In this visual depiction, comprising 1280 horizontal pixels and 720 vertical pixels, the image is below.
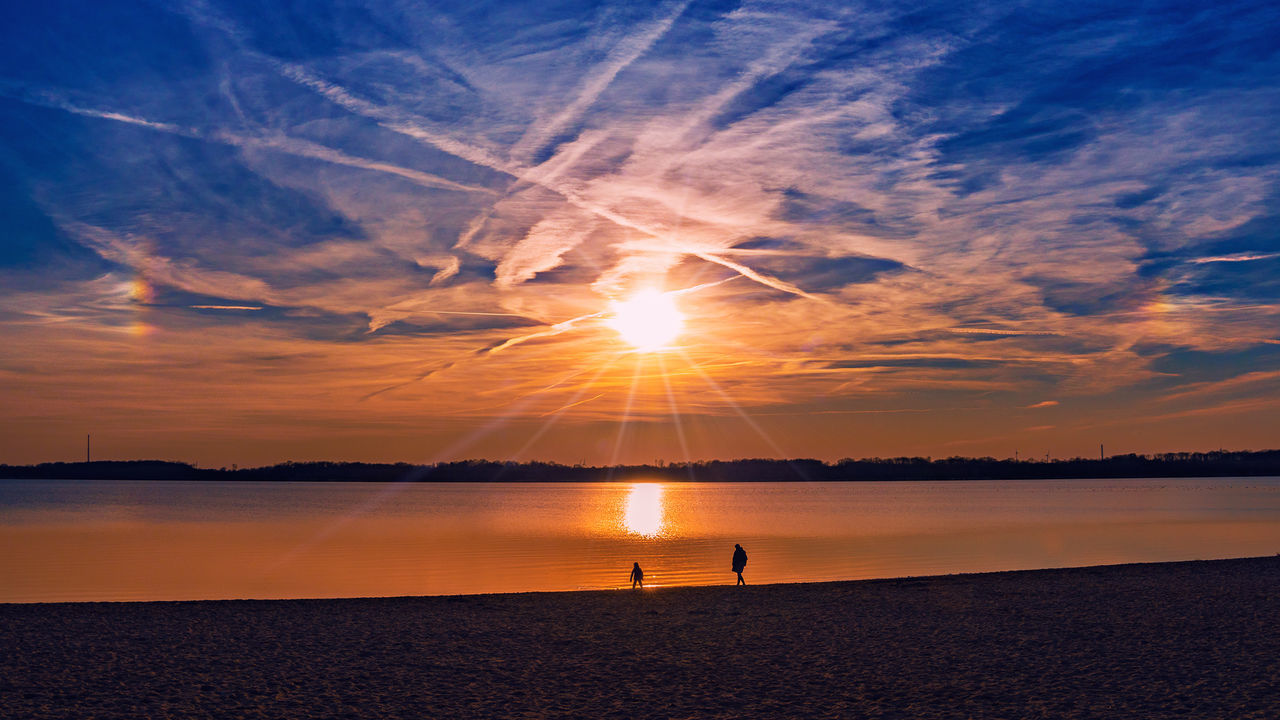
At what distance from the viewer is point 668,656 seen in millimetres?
16438

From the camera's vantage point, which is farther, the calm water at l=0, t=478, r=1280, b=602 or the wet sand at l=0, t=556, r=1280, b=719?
the calm water at l=0, t=478, r=1280, b=602

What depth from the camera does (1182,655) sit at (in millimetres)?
15953

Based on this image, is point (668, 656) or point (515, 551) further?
point (515, 551)

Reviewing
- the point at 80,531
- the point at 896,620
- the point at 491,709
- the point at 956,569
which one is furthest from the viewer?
the point at 80,531

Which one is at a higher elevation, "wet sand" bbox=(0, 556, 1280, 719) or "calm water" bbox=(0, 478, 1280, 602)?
"wet sand" bbox=(0, 556, 1280, 719)

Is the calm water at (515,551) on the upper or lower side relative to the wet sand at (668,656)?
lower

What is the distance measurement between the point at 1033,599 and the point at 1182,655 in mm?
7857

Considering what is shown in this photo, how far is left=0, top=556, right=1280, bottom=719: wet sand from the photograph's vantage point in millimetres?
12672

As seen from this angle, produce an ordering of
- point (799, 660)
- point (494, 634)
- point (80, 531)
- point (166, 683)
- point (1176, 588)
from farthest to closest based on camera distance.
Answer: point (80, 531), point (1176, 588), point (494, 634), point (799, 660), point (166, 683)

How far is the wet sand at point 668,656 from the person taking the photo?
41.6ft

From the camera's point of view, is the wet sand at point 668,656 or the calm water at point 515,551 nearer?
the wet sand at point 668,656

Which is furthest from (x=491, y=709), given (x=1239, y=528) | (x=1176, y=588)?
(x=1239, y=528)

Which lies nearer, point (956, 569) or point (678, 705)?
point (678, 705)

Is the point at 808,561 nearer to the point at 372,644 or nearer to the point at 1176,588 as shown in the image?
the point at 1176,588
